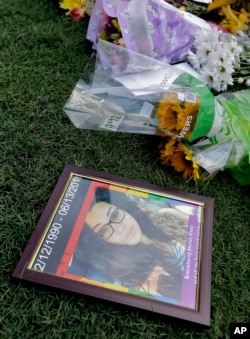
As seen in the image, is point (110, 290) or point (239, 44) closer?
point (110, 290)

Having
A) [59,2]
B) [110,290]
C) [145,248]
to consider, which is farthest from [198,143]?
[59,2]

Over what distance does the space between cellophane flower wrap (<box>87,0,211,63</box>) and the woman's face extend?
0.56 meters

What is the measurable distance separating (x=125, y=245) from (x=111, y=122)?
1.22ft

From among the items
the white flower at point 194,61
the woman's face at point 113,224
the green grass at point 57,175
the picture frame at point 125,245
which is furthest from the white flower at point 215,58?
the woman's face at point 113,224

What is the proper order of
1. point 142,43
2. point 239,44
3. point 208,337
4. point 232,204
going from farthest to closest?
point 239,44, point 142,43, point 232,204, point 208,337

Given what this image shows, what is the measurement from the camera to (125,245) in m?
0.89

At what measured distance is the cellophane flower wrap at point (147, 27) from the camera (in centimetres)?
125

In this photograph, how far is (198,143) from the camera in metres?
1.08

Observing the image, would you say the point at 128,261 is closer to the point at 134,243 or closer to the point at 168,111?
the point at 134,243

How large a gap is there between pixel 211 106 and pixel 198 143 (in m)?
0.10

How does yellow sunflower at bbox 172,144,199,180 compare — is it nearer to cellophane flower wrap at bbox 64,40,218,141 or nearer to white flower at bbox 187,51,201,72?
cellophane flower wrap at bbox 64,40,218,141

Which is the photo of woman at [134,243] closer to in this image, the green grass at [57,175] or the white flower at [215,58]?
the green grass at [57,175]

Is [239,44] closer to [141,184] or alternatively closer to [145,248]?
[141,184]

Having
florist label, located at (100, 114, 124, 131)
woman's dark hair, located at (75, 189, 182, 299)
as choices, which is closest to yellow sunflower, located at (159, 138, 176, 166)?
florist label, located at (100, 114, 124, 131)
